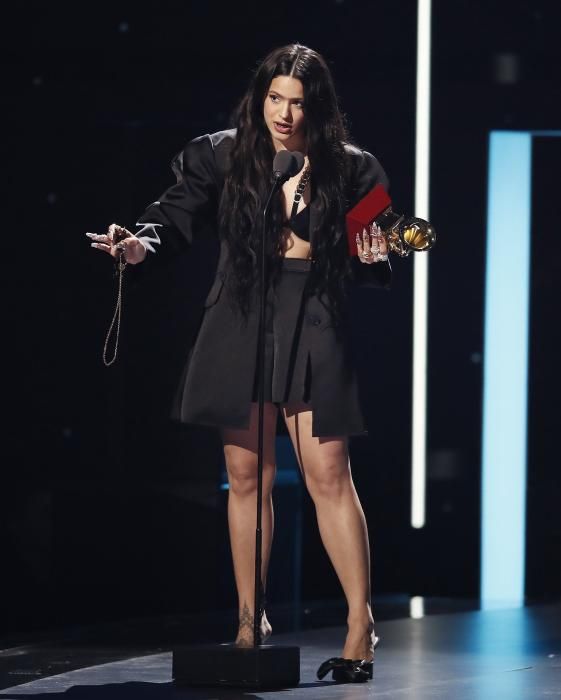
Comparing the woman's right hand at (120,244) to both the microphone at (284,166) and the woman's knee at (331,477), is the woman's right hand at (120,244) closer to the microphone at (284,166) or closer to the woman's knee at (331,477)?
the microphone at (284,166)

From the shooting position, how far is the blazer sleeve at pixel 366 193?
10.9ft

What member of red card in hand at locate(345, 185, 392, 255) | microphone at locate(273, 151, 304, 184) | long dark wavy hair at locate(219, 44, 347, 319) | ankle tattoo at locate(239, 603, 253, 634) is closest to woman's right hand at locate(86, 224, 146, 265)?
long dark wavy hair at locate(219, 44, 347, 319)

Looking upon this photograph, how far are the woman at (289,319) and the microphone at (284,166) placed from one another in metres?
0.20

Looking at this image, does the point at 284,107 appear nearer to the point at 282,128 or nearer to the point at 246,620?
the point at 282,128

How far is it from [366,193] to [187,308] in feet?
5.89

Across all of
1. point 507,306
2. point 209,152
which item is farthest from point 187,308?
point 209,152

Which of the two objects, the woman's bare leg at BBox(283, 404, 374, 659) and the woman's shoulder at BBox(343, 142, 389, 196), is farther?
the woman's shoulder at BBox(343, 142, 389, 196)

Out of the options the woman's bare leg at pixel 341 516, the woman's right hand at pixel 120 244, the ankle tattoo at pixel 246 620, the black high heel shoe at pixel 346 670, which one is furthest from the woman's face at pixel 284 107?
the black high heel shoe at pixel 346 670

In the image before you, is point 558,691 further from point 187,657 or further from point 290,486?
point 290,486

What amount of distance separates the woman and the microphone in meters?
0.20

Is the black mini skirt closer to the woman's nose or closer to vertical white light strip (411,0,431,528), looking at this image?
the woman's nose

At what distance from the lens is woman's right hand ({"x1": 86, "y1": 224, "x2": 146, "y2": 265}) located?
3.08 m

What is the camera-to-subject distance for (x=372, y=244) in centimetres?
320

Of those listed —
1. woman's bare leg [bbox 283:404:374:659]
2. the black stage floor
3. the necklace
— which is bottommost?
the black stage floor
